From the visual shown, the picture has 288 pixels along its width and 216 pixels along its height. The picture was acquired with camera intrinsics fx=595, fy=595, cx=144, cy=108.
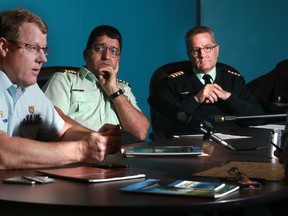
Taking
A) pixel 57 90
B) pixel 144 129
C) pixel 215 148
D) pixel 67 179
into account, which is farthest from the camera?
pixel 144 129

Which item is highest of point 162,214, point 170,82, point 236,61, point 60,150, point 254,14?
point 254,14

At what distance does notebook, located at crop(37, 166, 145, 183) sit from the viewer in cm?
155

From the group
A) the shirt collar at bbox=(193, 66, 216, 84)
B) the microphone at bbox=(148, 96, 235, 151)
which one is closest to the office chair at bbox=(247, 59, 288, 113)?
the shirt collar at bbox=(193, 66, 216, 84)

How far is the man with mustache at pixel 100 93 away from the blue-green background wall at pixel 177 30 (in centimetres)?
85

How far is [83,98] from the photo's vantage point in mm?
3305

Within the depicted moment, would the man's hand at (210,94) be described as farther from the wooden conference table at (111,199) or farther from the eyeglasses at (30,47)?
the wooden conference table at (111,199)

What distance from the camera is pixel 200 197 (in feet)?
4.34

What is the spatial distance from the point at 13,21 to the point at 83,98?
115cm

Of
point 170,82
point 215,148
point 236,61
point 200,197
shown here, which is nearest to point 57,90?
point 170,82

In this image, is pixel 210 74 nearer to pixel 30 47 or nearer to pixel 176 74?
pixel 176 74

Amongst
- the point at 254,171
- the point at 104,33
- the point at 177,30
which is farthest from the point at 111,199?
the point at 177,30

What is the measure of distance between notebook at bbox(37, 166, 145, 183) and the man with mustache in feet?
4.97

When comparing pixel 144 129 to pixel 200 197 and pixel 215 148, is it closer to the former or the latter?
pixel 215 148

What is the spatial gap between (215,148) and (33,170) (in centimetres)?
80
